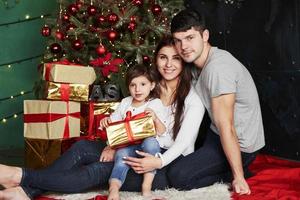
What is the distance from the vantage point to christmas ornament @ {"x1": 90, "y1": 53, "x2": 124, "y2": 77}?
12.2 feet

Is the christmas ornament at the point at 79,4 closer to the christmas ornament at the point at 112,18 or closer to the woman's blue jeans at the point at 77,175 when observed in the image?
the christmas ornament at the point at 112,18

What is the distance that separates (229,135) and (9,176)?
1149 millimetres

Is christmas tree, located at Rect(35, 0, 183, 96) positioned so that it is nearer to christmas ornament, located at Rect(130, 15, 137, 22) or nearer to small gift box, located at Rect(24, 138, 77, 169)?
christmas ornament, located at Rect(130, 15, 137, 22)

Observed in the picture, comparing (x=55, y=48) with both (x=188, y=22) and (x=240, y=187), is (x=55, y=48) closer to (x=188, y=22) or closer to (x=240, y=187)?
(x=188, y=22)

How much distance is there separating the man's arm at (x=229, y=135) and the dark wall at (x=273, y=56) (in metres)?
1.07

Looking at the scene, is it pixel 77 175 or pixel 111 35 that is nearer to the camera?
pixel 77 175

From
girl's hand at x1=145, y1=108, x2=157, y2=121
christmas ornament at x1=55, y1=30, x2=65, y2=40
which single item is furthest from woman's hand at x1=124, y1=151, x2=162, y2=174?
christmas ornament at x1=55, y1=30, x2=65, y2=40

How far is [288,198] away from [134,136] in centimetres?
88

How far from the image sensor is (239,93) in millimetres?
2719

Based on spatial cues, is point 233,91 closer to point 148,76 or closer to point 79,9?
point 148,76

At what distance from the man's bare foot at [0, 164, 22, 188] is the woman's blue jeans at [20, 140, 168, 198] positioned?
0.03m

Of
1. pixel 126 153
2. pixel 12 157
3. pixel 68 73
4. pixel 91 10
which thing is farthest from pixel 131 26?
Answer: pixel 12 157

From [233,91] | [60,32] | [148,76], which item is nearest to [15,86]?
[60,32]

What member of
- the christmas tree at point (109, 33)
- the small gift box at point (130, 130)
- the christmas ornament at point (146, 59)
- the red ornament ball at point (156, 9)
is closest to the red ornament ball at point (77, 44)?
the christmas tree at point (109, 33)
